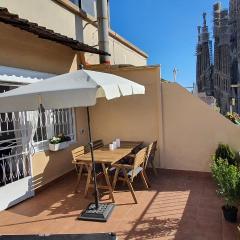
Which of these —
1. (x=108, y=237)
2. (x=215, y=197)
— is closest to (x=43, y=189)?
(x=215, y=197)

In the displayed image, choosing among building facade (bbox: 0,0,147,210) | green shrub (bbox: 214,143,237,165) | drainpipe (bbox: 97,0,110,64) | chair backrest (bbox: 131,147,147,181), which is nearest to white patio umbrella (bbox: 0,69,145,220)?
building facade (bbox: 0,0,147,210)

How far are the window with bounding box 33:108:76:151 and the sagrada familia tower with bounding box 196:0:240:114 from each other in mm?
43561

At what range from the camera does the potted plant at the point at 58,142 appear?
6690 mm

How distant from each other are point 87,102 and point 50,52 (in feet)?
11.3

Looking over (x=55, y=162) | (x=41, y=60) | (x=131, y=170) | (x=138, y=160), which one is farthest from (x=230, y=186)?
(x=41, y=60)

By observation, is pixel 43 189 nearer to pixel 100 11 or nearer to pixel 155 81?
pixel 155 81

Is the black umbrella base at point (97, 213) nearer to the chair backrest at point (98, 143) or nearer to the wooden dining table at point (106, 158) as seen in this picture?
the wooden dining table at point (106, 158)

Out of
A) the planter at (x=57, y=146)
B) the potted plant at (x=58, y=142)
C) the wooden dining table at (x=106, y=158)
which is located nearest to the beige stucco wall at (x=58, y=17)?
the potted plant at (x=58, y=142)

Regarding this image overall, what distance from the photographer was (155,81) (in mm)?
7414

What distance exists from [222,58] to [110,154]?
53786 mm

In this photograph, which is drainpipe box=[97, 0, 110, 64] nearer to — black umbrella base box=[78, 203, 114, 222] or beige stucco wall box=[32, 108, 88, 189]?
beige stucco wall box=[32, 108, 88, 189]

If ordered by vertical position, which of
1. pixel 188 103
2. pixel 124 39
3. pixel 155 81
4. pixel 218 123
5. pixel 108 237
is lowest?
pixel 108 237

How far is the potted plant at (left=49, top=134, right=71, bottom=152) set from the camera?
6.69 m

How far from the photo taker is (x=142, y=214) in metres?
4.92
